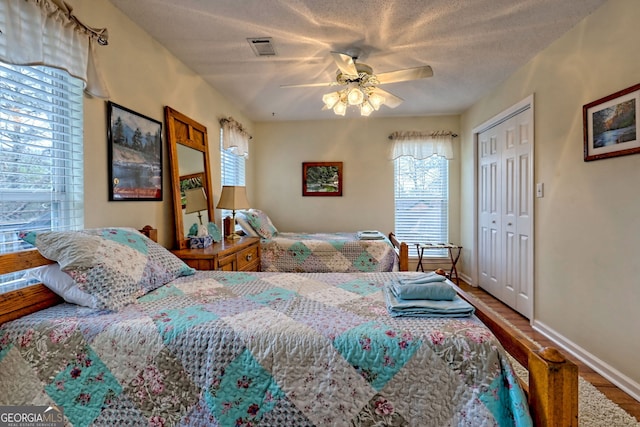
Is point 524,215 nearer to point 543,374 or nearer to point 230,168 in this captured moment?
point 543,374

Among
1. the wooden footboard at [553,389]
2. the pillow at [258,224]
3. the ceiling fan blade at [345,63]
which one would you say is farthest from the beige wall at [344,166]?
the wooden footboard at [553,389]

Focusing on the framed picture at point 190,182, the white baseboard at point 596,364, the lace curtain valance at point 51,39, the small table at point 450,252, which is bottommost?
the white baseboard at point 596,364

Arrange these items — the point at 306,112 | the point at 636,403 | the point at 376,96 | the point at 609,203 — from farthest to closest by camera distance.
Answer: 1. the point at 306,112
2. the point at 376,96
3. the point at 609,203
4. the point at 636,403

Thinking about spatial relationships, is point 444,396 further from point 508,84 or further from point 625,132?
point 508,84

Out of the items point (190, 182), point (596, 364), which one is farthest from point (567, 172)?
point (190, 182)

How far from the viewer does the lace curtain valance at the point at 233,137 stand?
12.3 ft

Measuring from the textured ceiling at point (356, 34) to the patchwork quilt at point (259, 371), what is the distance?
1.96 m

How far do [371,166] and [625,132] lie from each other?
309 cm

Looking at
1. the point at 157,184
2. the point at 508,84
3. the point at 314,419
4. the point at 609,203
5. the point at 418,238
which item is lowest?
the point at 314,419

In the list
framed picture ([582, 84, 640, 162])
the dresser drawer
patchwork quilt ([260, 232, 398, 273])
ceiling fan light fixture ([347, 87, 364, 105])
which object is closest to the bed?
patchwork quilt ([260, 232, 398, 273])

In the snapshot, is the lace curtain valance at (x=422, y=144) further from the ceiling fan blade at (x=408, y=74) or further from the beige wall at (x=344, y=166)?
the ceiling fan blade at (x=408, y=74)

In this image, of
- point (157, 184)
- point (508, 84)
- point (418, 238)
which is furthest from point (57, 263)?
point (418, 238)

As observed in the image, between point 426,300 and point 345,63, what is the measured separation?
1.77 m

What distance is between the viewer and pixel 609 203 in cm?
210
